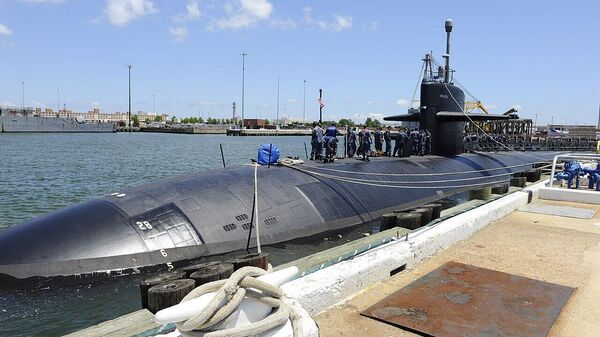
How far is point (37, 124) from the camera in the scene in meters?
94.7

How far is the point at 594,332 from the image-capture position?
398cm

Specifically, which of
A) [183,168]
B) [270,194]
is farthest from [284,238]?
[183,168]

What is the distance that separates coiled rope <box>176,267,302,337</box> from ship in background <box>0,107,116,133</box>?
101788mm

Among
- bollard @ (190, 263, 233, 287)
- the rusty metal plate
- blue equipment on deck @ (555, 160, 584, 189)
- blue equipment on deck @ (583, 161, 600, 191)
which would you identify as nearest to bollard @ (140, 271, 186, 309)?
bollard @ (190, 263, 233, 287)

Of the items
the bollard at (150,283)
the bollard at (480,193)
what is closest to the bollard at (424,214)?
the bollard at (480,193)

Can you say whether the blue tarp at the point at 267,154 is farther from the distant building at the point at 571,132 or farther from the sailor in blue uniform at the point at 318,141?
the distant building at the point at 571,132

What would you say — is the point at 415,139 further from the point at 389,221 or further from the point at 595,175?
the point at 389,221

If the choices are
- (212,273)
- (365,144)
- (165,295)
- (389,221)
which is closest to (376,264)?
(212,273)

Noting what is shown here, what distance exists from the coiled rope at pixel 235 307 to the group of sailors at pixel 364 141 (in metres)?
10.9

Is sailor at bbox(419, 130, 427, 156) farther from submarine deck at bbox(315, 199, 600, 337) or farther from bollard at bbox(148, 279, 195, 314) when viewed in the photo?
bollard at bbox(148, 279, 195, 314)

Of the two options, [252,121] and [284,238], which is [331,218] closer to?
[284,238]

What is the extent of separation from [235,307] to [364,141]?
13.0 meters

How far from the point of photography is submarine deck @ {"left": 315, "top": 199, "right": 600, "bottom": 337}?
4.04 meters

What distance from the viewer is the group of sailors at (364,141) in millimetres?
14203
